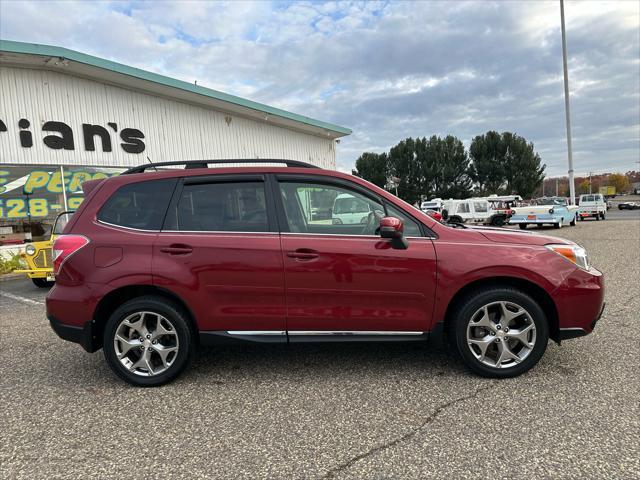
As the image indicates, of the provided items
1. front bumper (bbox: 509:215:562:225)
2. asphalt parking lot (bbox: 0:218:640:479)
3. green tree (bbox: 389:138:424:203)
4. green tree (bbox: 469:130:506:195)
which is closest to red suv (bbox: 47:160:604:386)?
asphalt parking lot (bbox: 0:218:640:479)

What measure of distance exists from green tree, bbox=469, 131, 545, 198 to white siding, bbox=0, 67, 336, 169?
131ft

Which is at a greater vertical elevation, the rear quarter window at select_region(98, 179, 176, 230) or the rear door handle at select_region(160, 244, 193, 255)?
the rear quarter window at select_region(98, 179, 176, 230)

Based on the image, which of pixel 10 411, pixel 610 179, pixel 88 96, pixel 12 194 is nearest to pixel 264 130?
pixel 88 96

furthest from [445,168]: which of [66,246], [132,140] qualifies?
[66,246]

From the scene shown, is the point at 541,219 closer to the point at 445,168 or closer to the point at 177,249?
the point at 177,249

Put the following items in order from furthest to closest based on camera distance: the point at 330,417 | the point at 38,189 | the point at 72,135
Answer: the point at 72,135, the point at 38,189, the point at 330,417

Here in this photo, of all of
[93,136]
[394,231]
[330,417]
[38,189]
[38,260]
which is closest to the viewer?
[330,417]

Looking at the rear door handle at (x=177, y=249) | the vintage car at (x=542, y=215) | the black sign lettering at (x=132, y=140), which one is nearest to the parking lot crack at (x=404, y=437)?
the rear door handle at (x=177, y=249)

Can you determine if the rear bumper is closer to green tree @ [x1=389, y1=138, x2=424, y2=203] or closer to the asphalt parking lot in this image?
the asphalt parking lot

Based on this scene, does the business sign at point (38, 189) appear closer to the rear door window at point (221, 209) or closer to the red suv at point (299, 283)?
the red suv at point (299, 283)

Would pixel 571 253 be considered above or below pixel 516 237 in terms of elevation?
below

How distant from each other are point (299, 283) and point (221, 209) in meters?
0.88

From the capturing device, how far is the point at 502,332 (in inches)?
127

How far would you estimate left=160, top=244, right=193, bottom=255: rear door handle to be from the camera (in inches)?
128
